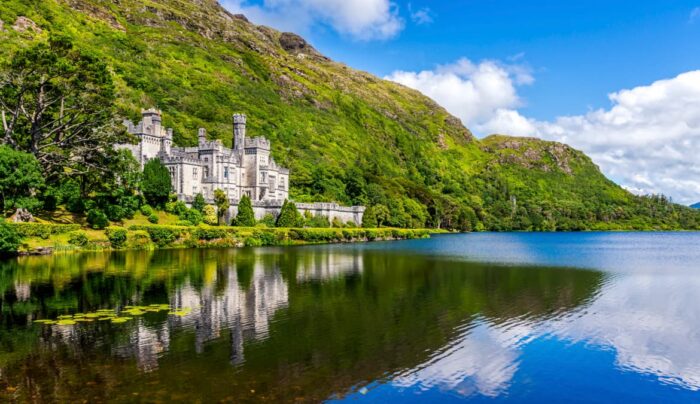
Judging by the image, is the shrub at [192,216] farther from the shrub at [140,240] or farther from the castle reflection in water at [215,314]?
the castle reflection in water at [215,314]

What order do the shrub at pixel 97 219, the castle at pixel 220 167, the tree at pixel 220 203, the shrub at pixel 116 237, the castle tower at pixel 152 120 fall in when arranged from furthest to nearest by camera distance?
the castle tower at pixel 152 120, the castle at pixel 220 167, the tree at pixel 220 203, the shrub at pixel 97 219, the shrub at pixel 116 237

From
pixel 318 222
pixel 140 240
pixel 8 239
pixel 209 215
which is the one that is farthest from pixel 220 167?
pixel 8 239

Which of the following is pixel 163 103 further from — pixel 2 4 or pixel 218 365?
pixel 218 365

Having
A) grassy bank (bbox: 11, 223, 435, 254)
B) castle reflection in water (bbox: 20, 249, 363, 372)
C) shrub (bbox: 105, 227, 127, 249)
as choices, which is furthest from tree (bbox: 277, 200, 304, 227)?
castle reflection in water (bbox: 20, 249, 363, 372)

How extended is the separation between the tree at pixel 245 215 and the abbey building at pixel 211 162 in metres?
6.28

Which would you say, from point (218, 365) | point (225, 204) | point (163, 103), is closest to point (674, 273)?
point (218, 365)

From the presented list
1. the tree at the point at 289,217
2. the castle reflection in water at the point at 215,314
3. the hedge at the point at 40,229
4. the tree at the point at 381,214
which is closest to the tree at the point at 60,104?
the hedge at the point at 40,229

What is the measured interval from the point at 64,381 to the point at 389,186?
12776 centimetres

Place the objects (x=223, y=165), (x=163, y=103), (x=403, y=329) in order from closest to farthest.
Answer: (x=403, y=329) → (x=223, y=165) → (x=163, y=103)

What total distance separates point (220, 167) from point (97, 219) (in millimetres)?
29892

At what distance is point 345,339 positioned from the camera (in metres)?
19.2

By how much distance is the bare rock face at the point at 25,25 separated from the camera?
397 feet

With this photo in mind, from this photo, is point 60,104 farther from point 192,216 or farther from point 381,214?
point 381,214

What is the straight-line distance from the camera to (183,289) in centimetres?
2934
